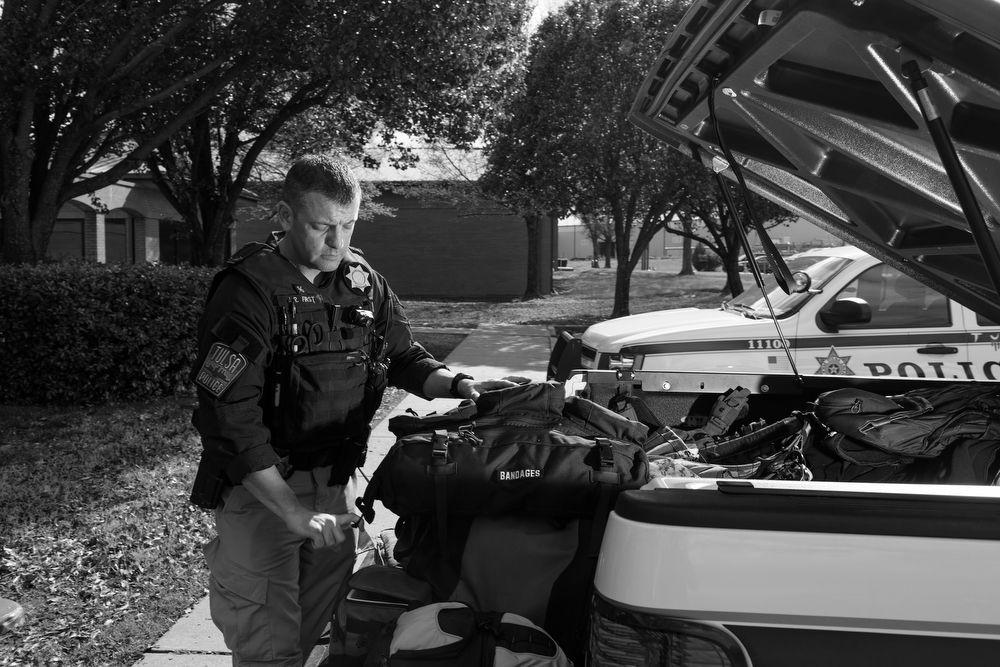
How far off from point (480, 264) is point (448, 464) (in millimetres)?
28529

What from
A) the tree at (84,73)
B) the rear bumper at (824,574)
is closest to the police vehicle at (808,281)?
the rear bumper at (824,574)

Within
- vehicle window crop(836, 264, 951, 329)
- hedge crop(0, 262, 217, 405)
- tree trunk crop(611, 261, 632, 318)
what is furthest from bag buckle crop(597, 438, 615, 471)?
tree trunk crop(611, 261, 632, 318)

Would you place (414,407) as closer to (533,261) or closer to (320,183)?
(320,183)

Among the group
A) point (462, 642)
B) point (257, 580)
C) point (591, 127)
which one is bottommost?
point (257, 580)

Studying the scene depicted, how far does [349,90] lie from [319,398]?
8.66 meters

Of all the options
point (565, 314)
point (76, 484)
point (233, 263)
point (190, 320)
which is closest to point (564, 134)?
point (565, 314)

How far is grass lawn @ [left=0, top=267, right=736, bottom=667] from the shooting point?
158 inches

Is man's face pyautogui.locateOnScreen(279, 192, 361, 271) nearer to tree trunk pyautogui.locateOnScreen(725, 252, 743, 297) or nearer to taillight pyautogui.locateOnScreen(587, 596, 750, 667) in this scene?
taillight pyautogui.locateOnScreen(587, 596, 750, 667)

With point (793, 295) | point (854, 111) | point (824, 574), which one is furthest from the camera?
point (793, 295)

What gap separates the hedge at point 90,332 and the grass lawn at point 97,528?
25cm

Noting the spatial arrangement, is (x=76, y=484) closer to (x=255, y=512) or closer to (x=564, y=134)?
(x=255, y=512)

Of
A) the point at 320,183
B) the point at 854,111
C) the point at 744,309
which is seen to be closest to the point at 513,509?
the point at 320,183

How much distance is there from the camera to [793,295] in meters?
6.17

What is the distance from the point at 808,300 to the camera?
6.52 metres
